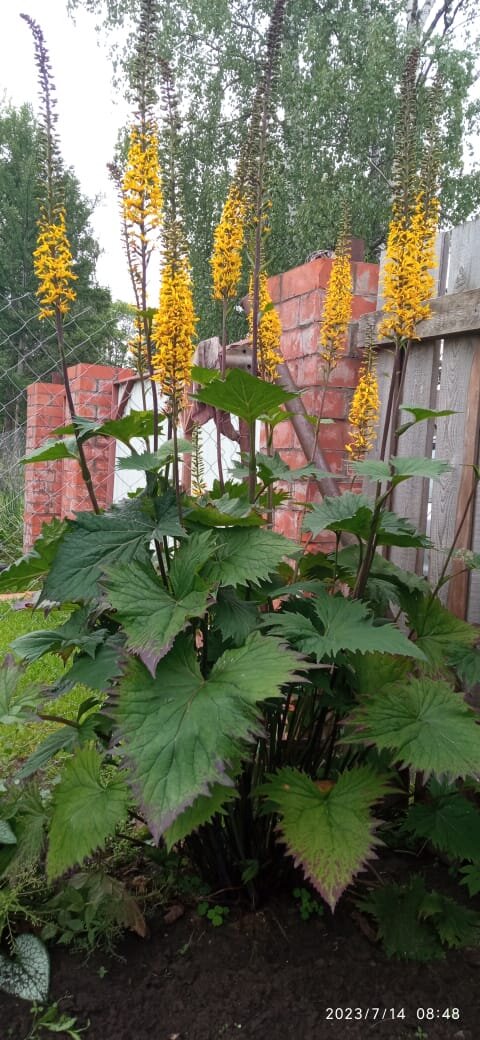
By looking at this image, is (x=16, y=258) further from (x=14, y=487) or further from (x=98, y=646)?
(x=98, y=646)

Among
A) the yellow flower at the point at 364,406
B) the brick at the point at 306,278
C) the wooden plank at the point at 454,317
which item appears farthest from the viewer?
the brick at the point at 306,278

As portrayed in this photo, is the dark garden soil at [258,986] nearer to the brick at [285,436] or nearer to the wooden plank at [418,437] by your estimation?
the wooden plank at [418,437]

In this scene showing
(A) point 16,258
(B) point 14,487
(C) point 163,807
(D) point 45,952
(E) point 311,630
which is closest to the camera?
(C) point 163,807

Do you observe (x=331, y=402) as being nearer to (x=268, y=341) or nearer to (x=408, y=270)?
(x=268, y=341)

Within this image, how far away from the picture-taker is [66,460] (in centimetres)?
677

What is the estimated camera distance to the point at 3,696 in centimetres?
167

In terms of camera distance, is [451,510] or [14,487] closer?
[451,510]

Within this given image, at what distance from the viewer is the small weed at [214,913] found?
63.1 inches

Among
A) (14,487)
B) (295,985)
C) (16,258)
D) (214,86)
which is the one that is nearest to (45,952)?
(295,985)

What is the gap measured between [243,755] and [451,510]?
164 centimetres

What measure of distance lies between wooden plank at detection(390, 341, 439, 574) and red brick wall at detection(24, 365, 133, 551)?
4060mm

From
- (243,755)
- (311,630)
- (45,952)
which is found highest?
(311,630)

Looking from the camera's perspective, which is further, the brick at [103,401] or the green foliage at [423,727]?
the brick at [103,401]

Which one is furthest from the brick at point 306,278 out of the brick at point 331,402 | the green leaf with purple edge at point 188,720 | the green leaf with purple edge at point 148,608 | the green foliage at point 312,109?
the green foliage at point 312,109
